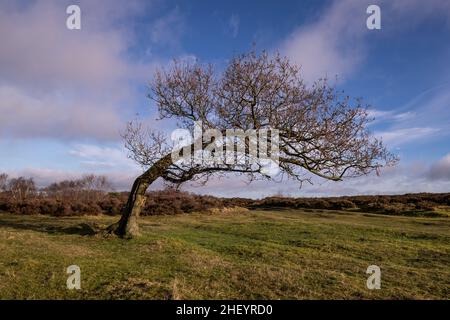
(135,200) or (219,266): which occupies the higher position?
(135,200)

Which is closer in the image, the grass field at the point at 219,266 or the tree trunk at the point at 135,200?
the grass field at the point at 219,266

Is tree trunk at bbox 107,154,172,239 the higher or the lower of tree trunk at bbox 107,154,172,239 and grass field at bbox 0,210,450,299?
the higher

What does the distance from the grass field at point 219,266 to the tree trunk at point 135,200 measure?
806 mm

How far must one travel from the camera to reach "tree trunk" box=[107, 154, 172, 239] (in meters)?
19.3

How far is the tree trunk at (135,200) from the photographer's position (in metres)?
19.3

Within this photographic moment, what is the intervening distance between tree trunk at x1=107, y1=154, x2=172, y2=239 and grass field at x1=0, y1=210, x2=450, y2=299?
0.81 metres

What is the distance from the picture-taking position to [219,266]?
1285 centimetres

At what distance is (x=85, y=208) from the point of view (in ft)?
132

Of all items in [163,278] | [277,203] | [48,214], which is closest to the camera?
[163,278]

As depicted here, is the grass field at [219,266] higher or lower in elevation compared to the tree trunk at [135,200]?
lower

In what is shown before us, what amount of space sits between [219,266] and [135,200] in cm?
858

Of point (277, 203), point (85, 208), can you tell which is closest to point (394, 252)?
point (85, 208)
